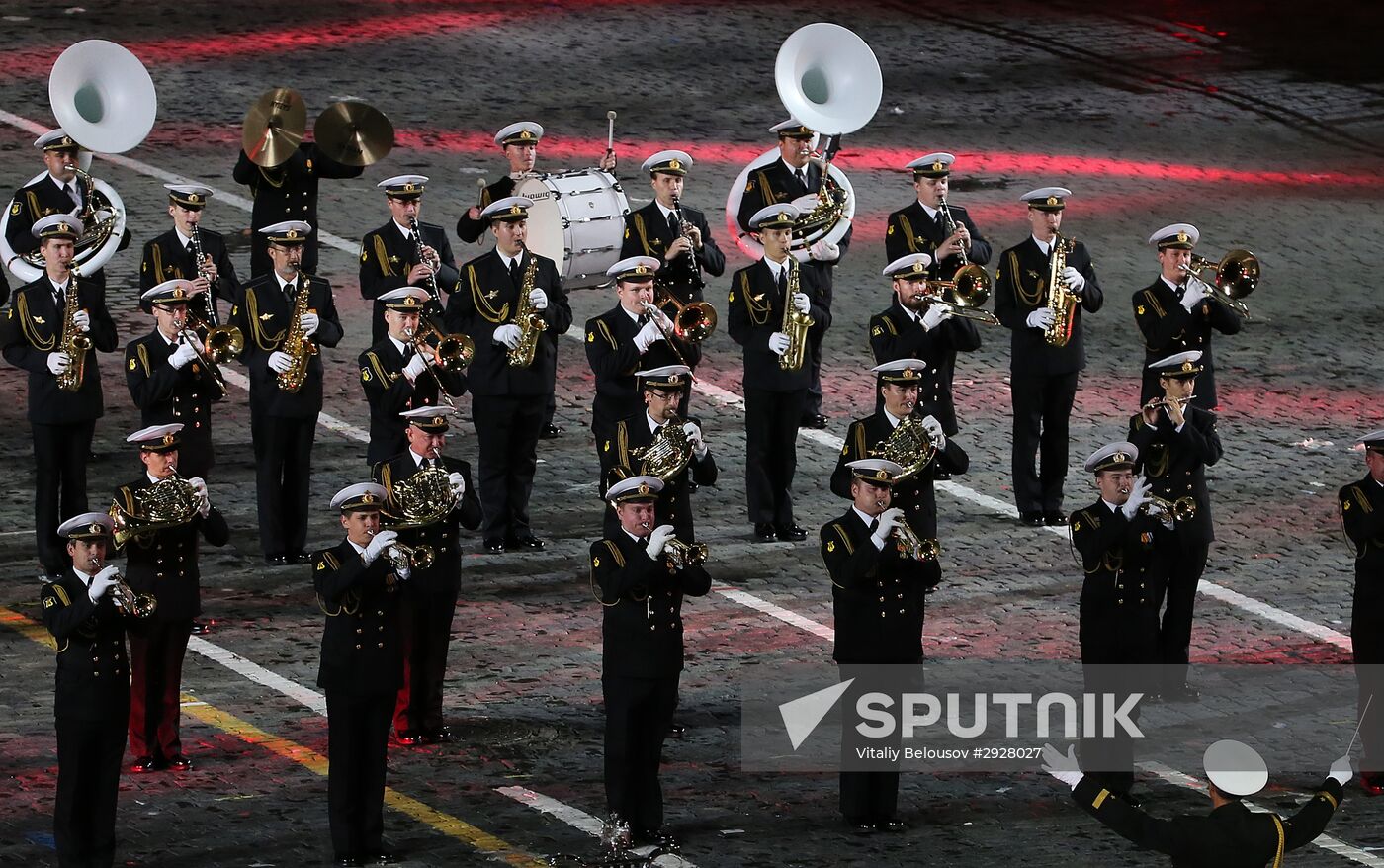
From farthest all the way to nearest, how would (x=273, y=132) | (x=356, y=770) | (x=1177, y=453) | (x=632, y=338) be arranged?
(x=273, y=132) < (x=632, y=338) < (x=1177, y=453) < (x=356, y=770)

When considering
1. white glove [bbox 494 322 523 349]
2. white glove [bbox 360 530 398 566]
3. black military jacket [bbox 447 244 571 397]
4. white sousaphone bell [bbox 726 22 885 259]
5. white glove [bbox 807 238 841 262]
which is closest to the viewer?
white glove [bbox 360 530 398 566]

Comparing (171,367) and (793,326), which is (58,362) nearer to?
(171,367)

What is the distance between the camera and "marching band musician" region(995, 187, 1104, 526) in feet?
68.9

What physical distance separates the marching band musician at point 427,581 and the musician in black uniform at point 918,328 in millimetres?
4446

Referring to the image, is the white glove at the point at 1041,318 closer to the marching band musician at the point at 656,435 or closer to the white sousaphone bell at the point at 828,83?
the white sousaphone bell at the point at 828,83

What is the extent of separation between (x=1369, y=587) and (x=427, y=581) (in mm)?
5668

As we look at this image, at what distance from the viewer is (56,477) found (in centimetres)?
1950

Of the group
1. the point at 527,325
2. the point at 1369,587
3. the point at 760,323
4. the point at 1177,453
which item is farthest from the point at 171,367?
the point at 1369,587

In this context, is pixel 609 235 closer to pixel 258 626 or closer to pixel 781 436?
pixel 781 436

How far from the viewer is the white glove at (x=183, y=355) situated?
19.0 meters

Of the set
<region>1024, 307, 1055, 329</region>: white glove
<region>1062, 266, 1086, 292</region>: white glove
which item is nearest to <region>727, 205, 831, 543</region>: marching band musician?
<region>1024, 307, 1055, 329</region>: white glove

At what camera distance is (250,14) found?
112 ft

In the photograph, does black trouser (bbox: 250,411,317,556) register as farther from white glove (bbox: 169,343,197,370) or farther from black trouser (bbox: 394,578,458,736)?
black trouser (bbox: 394,578,458,736)

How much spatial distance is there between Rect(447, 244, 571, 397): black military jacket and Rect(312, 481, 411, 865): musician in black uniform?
4.97m
